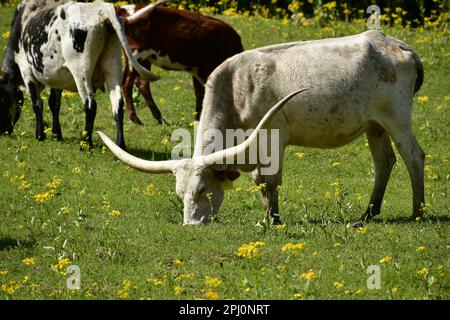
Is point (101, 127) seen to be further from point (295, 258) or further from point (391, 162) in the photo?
point (295, 258)

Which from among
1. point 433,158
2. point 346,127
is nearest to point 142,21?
point 433,158

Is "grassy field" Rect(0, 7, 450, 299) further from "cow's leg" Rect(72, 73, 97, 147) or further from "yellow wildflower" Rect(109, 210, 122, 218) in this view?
"cow's leg" Rect(72, 73, 97, 147)

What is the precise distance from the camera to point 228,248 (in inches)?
375

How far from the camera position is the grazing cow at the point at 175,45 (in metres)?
15.3

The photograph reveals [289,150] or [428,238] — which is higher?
[428,238]

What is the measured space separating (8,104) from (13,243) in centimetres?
486

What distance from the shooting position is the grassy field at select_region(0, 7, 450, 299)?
8.45m

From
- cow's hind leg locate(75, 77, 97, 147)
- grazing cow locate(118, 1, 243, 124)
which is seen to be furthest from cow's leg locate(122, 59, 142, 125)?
cow's hind leg locate(75, 77, 97, 147)

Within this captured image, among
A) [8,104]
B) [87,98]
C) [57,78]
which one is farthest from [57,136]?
[87,98]

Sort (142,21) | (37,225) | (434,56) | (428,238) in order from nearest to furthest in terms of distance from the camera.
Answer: (428,238) → (37,225) → (142,21) → (434,56)

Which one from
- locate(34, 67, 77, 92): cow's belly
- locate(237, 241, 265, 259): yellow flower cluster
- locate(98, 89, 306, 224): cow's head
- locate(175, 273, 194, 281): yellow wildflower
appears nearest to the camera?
locate(237, 241, 265, 259): yellow flower cluster

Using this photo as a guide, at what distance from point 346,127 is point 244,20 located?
9878 mm

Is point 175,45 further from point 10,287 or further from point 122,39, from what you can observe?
point 10,287

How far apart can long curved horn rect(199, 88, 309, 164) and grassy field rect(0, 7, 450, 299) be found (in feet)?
2.01
